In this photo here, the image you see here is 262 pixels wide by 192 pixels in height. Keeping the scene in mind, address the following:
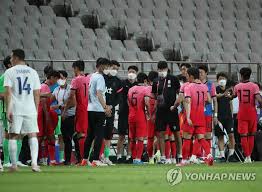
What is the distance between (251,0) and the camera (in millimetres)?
35719

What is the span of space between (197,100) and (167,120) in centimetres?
99

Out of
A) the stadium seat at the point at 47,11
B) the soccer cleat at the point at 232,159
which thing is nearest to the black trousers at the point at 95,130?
the soccer cleat at the point at 232,159

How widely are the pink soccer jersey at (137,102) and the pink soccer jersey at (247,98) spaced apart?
91.2 inches

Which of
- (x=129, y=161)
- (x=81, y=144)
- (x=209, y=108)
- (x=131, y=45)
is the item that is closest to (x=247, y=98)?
(x=209, y=108)

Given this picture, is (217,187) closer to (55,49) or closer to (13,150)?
(13,150)

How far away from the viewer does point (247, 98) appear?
844 inches

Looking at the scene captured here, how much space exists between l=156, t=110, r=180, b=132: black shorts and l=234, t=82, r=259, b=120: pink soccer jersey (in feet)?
5.99

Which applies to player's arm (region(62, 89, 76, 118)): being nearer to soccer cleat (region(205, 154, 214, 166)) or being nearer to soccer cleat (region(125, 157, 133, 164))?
soccer cleat (region(205, 154, 214, 166))

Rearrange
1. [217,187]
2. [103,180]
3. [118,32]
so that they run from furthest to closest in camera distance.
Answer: [118,32] → [103,180] → [217,187]

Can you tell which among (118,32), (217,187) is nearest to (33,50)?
(118,32)

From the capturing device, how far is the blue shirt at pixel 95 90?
18.4 m

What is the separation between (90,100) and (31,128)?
342cm

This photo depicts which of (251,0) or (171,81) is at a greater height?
(251,0)

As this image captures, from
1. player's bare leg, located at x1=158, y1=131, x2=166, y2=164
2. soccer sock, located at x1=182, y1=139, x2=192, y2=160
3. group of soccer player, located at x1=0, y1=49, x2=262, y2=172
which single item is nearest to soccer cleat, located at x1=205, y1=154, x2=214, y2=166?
group of soccer player, located at x1=0, y1=49, x2=262, y2=172
